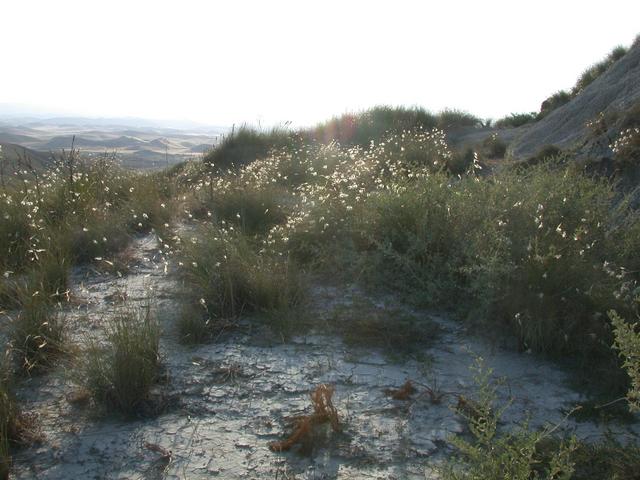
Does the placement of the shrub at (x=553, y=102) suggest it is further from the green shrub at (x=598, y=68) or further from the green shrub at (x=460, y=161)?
the green shrub at (x=460, y=161)

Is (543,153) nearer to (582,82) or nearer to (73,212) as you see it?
(73,212)

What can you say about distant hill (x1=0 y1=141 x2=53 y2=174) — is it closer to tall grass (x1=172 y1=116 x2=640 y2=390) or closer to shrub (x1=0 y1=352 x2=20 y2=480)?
tall grass (x1=172 y1=116 x2=640 y2=390)

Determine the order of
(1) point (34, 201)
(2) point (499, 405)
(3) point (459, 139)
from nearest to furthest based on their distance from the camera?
(2) point (499, 405), (1) point (34, 201), (3) point (459, 139)

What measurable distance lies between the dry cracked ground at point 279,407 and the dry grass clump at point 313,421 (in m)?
0.05

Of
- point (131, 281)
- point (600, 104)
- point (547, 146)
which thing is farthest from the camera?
point (600, 104)

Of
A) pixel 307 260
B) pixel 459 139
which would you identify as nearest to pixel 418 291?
pixel 307 260

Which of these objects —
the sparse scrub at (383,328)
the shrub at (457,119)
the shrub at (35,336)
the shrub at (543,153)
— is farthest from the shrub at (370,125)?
the shrub at (35,336)

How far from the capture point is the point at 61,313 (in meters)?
3.87

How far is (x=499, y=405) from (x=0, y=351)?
8.99ft

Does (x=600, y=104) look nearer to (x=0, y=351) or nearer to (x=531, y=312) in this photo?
(x=531, y=312)

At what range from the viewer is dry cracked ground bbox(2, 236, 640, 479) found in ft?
8.56

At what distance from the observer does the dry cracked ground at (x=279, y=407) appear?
8.56 ft

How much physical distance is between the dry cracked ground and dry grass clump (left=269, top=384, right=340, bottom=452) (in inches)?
1.8

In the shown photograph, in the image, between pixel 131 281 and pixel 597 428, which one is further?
pixel 131 281
